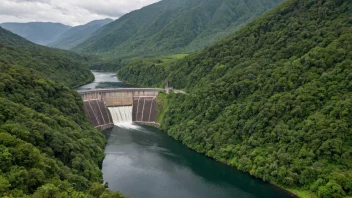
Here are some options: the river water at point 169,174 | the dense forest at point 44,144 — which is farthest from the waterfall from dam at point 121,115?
the dense forest at point 44,144

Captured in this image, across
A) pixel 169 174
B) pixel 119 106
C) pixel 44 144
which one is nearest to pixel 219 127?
pixel 169 174

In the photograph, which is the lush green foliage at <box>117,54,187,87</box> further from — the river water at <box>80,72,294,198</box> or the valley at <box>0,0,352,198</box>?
the river water at <box>80,72,294,198</box>

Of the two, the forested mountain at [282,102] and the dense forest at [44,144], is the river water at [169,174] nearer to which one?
the forested mountain at [282,102]

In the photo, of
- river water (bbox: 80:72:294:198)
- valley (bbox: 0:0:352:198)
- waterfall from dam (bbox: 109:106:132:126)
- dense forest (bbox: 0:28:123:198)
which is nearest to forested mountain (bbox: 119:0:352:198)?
valley (bbox: 0:0:352:198)

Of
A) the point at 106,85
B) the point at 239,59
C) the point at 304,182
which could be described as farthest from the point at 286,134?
the point at 106,85

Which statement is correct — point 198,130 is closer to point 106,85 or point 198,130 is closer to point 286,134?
point 286,134

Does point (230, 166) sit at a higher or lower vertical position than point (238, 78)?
lower

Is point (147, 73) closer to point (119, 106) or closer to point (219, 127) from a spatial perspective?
point (119, 106)
